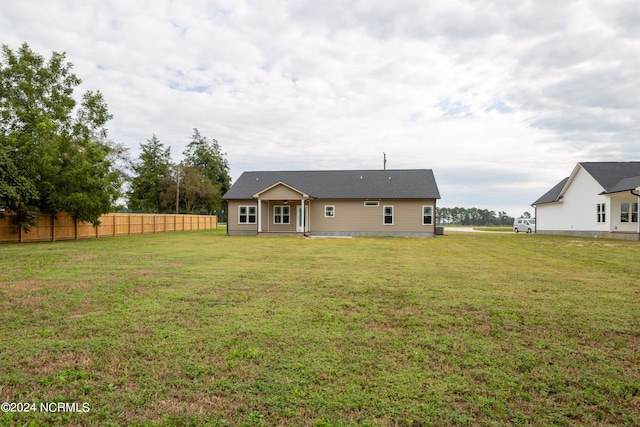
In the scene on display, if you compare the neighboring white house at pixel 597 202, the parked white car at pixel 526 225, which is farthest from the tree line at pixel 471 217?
the neighboring white house at pixel 597 202

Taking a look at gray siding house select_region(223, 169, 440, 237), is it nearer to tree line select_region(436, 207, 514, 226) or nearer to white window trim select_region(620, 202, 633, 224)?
white window trim select_region(620, 202, 633, 224)

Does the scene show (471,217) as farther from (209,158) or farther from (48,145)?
(48,145)

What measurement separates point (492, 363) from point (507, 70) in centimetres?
1845

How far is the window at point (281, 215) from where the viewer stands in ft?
89.5

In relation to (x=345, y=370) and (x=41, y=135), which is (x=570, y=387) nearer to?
(x=345, y=370)

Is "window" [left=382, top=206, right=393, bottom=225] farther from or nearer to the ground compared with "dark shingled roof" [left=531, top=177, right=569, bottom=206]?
nearer to the ground

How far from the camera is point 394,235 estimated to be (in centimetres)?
2591

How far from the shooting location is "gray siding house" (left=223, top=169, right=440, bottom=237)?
84.7 feet

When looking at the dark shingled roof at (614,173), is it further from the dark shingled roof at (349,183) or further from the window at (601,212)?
the dark shingled roof at (349,183)

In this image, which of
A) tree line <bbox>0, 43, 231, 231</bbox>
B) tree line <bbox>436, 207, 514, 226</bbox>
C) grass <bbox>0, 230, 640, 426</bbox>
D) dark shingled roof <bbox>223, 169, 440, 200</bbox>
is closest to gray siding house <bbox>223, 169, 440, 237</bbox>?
dark shingled roof <bbox>223, 169, 440, 200</bbox>

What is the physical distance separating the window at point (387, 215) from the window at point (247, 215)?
33.3 feet

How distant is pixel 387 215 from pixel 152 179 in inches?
1306

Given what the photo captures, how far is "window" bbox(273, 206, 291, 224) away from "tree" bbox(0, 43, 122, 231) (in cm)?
1107

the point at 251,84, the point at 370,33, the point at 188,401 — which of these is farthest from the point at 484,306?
the point at 251,84
